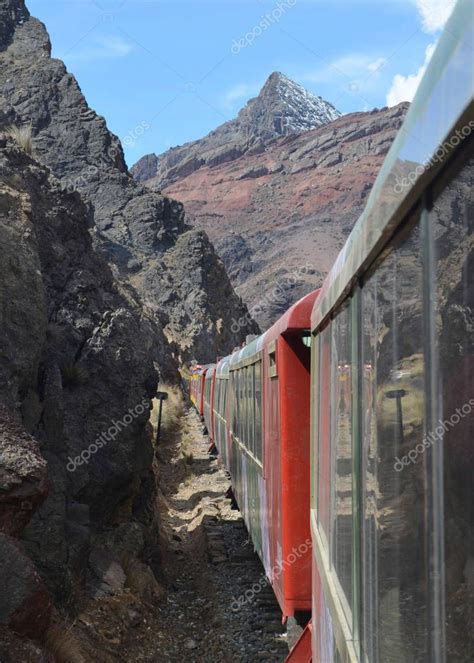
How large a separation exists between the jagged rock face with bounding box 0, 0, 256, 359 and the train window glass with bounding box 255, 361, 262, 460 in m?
51.7

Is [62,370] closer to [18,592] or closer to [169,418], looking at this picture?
[18,592]

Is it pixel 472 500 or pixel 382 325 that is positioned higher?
pixel 382 325

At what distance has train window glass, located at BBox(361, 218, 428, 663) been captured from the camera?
64.5 inches

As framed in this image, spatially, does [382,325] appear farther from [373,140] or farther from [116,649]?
[373,140]

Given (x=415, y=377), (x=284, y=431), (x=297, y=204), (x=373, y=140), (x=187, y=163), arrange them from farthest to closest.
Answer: (x=187, y=163), (x=373, y=140), (x=297, y=204), (x=284, y=431), (x=415, y=377)

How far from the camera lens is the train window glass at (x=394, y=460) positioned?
164 cm

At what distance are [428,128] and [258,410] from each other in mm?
5990

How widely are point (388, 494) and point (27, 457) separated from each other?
3.49 meters

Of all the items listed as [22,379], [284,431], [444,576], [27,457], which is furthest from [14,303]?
[444,576]

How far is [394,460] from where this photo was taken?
1864 mm

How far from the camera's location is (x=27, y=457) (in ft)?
16.1

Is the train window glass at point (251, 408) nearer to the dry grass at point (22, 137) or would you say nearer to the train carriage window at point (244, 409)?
the train carriage window at point (244, 409)

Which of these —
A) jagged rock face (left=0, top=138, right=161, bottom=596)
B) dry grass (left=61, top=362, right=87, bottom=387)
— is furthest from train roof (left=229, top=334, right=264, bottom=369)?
dry grass (left=61, top=362, right=87, bottom=387)

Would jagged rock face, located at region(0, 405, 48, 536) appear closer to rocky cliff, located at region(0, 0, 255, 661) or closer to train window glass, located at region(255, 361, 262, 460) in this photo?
rocky cliff, located at region(0, 0, 255, 661)
